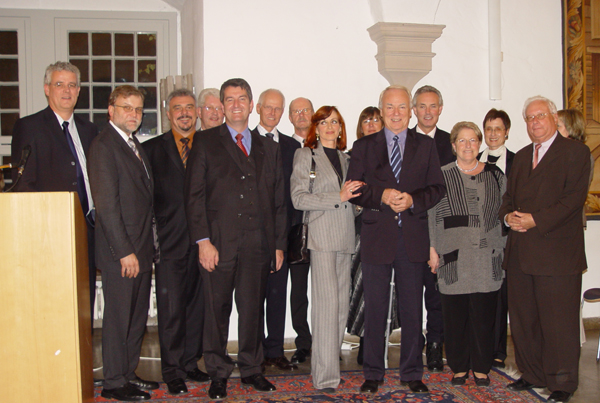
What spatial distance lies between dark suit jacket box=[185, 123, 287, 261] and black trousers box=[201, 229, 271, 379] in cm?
7

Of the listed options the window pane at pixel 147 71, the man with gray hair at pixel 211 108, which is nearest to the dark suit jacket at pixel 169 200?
the man with gray hair at pixel 211 108

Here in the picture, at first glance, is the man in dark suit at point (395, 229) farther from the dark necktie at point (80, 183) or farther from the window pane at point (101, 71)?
the window pane at point (101, 71)

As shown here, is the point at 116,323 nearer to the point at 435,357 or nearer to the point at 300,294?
the point at 300,294

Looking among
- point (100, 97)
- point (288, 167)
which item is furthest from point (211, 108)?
point (100, 97)

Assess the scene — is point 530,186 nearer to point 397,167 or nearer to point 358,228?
point 397,167

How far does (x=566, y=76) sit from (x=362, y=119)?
2.21 m

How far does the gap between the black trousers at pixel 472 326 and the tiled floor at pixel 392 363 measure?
46 centimetres

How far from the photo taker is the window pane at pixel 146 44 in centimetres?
575

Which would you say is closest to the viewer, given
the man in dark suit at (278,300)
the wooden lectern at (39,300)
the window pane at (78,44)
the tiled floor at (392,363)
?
the wooden lectern at (39,300)

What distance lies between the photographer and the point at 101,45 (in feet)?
18.7

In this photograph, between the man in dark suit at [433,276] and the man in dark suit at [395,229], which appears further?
the man in dark suit at [433,276]

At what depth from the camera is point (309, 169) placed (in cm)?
331

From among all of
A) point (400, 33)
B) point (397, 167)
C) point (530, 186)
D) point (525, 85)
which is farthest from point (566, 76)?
point (397, 167)

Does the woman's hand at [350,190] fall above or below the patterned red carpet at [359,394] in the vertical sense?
above
